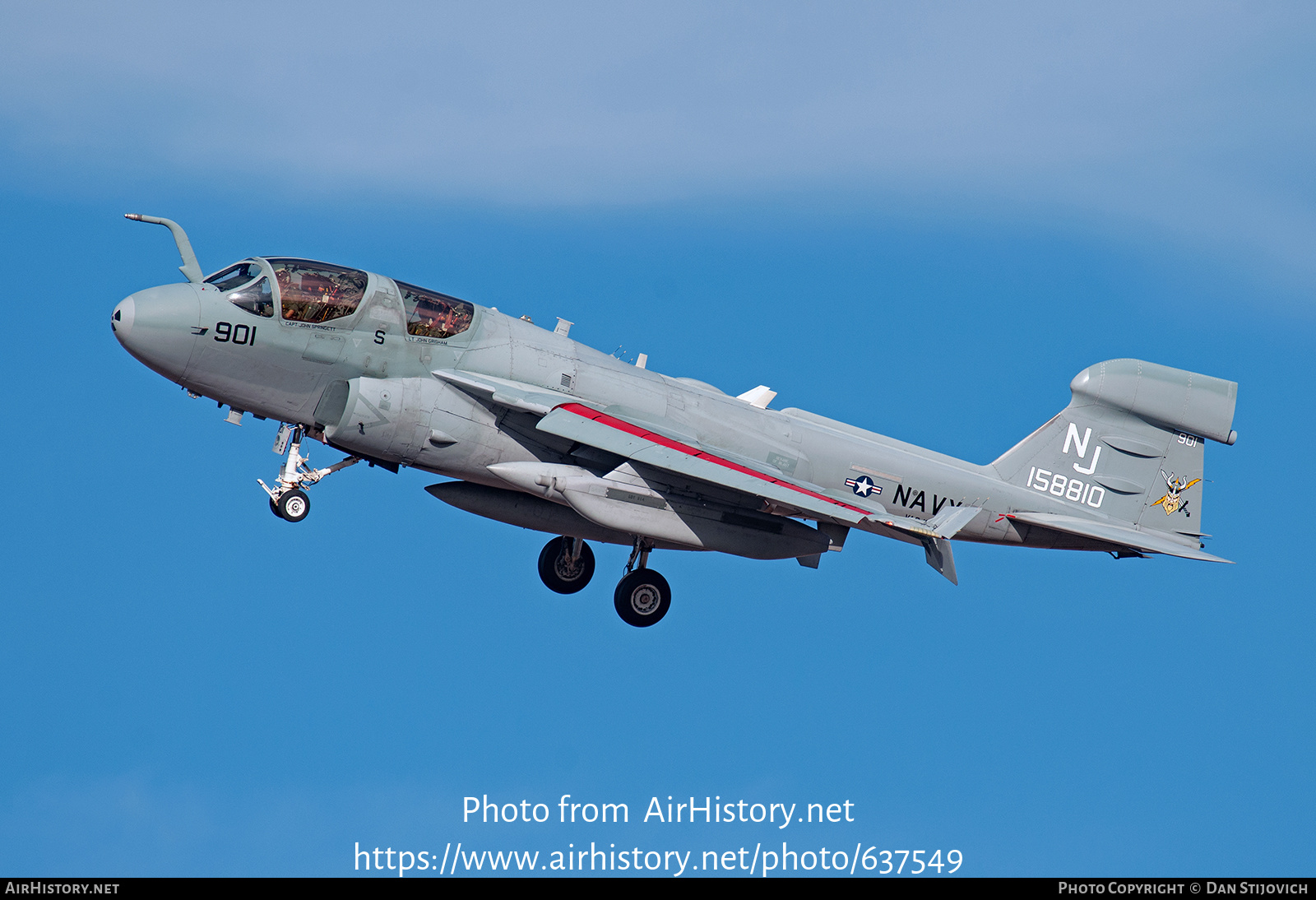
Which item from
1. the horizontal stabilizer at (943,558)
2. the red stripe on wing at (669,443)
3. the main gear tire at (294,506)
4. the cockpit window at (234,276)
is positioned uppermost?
the cockpit window at (234,276)

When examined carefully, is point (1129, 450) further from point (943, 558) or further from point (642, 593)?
point (642, 593)

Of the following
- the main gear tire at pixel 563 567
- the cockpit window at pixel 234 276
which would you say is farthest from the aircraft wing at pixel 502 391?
the main gear tire at pixel 563 567

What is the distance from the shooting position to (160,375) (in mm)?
19422

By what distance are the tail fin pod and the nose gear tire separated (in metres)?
5.66

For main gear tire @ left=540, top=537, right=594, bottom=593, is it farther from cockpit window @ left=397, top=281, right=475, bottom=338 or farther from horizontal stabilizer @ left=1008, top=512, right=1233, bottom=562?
horizontal stabilizer @ left=1008, top=512, right=1233, bottom=562

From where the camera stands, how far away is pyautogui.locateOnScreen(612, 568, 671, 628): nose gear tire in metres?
22.0

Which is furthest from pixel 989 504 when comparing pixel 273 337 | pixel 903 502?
pixel 273 337

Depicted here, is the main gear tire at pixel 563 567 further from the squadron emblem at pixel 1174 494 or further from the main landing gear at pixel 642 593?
the squadron emblem at pixel 1174 494

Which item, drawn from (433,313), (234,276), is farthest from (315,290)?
(433,313)

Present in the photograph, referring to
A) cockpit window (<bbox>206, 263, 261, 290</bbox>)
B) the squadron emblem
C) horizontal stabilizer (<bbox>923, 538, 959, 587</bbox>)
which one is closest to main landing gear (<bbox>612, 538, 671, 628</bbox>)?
horizontal stabilizer (<bbox>923, 538, 959, 587</bbox>)

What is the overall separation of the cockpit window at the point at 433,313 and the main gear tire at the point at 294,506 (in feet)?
8.63

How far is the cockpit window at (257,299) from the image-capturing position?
63.7 feet
